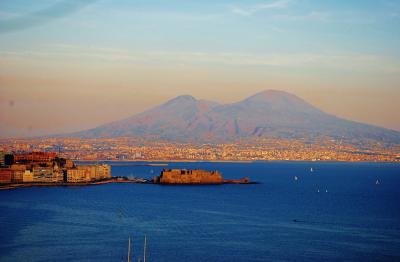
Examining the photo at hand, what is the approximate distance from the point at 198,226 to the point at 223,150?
116733mm

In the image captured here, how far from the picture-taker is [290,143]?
159 metres

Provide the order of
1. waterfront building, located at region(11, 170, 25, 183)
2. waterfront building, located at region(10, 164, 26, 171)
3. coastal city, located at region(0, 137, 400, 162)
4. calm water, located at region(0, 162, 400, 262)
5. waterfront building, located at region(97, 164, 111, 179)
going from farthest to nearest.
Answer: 1. coastal city, located at region(0, 137, 400, 162)
2. waterfront building, located at region(97, 164, 111, 179)
3. waterfront building, located at region(10, 164, 26, 171)
4. waterfront building, located at region(11, 170, 25, 183)
5. calm water, located at region(0, 162, 400, 262)

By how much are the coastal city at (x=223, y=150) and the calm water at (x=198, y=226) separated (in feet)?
243

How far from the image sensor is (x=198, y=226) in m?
31.4

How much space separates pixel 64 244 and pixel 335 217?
14.9 m

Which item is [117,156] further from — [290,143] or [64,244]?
[64,244]

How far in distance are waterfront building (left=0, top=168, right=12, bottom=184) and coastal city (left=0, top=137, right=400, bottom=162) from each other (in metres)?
56.2

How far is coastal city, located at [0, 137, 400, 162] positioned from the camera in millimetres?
129250

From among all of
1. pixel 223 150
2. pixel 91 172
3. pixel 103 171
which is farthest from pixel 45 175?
pixel 223 150

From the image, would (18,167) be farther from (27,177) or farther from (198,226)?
(198,226)

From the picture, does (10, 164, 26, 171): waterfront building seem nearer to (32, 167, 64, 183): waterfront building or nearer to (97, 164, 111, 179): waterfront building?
(32, 167, 64, 183): waterfront building

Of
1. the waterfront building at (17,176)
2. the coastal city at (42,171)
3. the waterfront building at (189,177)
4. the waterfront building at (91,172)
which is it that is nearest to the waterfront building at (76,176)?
the coastal city at (42,171)

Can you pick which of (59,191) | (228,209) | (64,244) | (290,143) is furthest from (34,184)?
(290,143)

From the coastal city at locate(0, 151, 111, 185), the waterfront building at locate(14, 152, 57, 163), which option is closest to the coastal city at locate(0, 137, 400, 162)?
the waterfront building at locate(14, 152, 57, 163)
